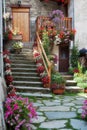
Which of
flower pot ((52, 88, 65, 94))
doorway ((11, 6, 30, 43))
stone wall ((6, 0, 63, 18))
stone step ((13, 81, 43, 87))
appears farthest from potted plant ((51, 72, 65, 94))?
stone wall ((6, 0, 63, 18))

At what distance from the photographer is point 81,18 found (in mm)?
14695

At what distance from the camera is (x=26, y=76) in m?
12.2

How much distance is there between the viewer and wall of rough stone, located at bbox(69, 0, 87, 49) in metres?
14.6

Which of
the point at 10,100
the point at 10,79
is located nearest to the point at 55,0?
the point at 10,79

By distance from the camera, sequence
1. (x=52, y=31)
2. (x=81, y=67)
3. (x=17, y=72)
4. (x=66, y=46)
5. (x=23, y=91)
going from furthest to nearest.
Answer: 1. (x=66, y=46)
2. (x=52, y=31)
3. (x=81, y=67)
4. (x=17, y=72)
5. (x=23, y=91)

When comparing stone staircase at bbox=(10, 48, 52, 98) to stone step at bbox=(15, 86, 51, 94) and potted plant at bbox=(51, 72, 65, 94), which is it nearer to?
stone step at bbox=(15, 86, 51, 94)

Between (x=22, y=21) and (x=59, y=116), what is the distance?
10.3 metres

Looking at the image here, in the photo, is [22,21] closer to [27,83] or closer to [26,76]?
[26,76]

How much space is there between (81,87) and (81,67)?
1808 mm

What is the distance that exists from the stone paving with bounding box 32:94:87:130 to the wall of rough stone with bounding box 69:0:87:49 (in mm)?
6263

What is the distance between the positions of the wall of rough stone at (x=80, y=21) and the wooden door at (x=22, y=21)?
3.07 meters

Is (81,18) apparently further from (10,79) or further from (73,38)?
(10,79)

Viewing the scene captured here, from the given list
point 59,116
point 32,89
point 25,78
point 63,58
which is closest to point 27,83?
point 25,78

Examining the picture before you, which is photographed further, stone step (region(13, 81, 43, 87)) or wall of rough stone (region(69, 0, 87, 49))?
wall of rough stone (region(69, 0, 87, 49))
